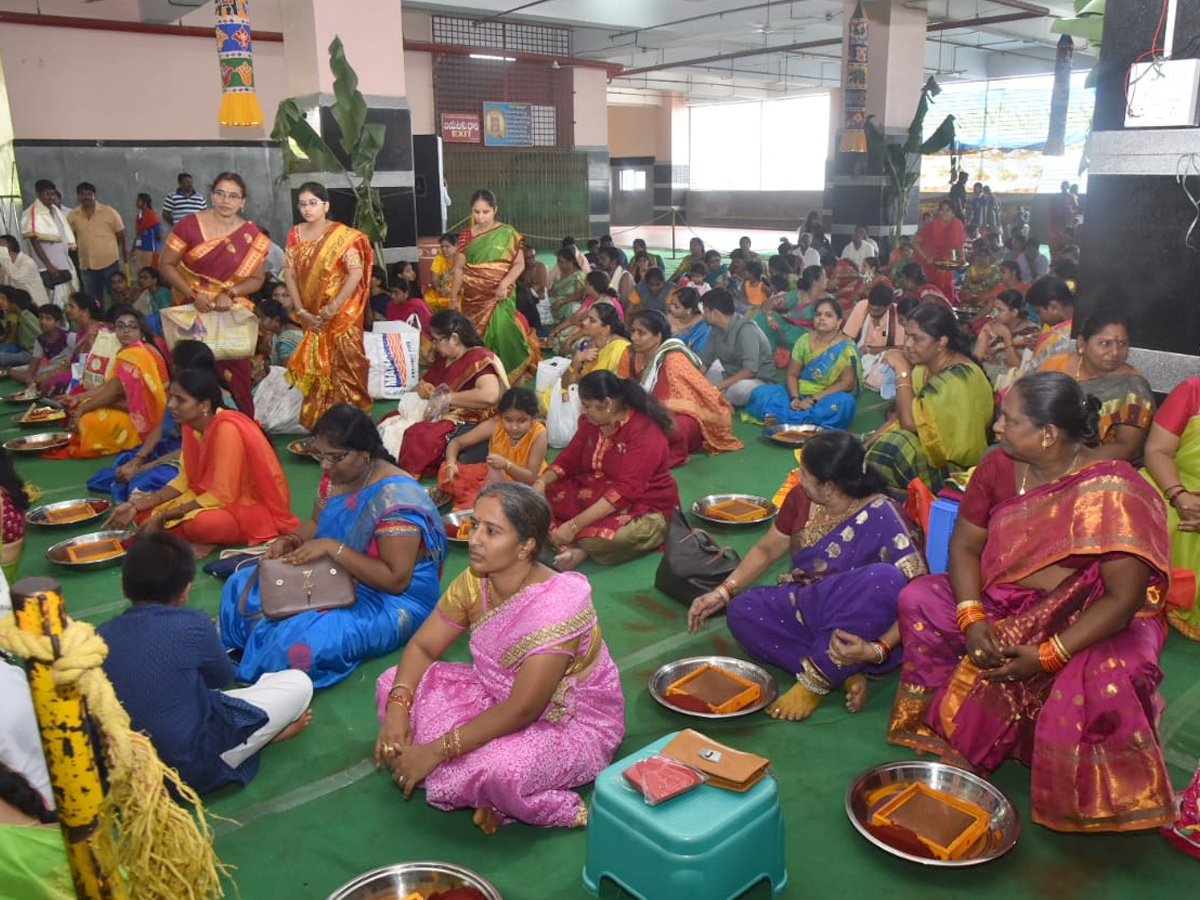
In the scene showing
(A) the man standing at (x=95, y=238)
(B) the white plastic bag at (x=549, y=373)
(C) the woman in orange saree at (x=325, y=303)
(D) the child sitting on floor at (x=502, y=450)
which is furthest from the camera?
(A) the man standing at (x=95, y=238)

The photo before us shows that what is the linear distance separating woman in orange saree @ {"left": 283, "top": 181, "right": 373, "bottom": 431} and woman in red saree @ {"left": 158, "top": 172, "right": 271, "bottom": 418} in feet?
0.90

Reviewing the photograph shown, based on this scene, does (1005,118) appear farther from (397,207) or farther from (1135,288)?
(1135,288)

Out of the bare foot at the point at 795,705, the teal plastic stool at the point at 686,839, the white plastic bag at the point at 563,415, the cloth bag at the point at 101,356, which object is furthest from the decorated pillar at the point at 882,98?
the teal plastic stool at the point at 686,839

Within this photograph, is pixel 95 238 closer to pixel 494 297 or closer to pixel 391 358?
pixel 391 358

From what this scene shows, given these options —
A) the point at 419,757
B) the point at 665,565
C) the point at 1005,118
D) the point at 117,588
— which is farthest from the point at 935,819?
the point at 1005,118

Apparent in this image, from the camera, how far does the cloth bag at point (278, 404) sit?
6.70 m

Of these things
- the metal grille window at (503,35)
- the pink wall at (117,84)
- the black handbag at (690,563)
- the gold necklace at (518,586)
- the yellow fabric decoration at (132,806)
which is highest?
the metal grille window at (503,35)

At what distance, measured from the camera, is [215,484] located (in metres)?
4.31

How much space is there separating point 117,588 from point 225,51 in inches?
188

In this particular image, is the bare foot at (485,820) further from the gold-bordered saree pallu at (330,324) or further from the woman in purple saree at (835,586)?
the gold-bordered saree pallu at (330,324)

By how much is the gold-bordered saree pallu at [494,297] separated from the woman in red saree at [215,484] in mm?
3414

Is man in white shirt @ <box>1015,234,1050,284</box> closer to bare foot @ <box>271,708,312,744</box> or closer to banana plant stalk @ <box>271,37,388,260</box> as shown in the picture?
banana plant stalk @ <box>271,37,388,260</box>

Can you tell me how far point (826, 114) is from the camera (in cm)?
2630

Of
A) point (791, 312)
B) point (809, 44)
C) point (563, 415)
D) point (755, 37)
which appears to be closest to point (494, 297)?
point (563, 415)
